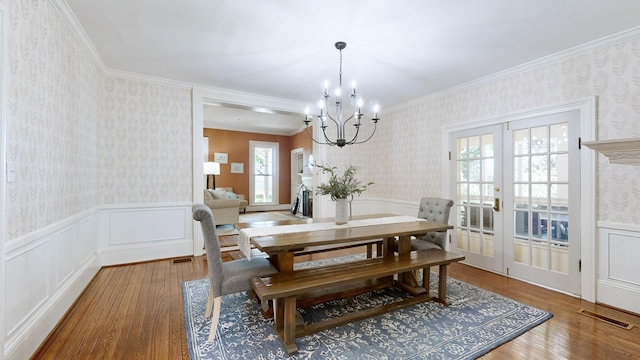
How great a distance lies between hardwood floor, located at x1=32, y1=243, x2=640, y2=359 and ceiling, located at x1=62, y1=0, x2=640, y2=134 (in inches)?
102

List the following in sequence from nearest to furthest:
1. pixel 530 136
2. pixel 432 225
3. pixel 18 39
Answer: pixel 18 39 < pixel 432 225 < pixel 530 136

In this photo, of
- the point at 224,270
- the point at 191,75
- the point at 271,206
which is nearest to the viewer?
the point at 224,270

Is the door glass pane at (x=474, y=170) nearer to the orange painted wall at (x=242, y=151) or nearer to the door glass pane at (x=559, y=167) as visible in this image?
the door glass pane at (x=559, y=167)

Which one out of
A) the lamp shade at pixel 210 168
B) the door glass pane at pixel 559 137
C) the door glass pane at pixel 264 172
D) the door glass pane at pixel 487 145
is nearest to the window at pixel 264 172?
the door glass pane at pixel 264 172

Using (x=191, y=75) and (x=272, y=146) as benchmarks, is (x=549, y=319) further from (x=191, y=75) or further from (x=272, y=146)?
(x=272, y=146)

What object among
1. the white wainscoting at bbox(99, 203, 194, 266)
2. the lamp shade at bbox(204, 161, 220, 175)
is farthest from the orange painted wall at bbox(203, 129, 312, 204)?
the white wainscoting at bbox(99, 203, 194, 266)

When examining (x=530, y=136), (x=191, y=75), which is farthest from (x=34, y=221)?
(x=530, y=136)

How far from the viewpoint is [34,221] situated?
6.28ft

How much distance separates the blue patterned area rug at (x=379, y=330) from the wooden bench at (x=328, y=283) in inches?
2.5

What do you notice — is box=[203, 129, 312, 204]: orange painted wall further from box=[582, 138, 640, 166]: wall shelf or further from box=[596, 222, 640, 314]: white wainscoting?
box=[582, 138, 640, 166]: wall shelf

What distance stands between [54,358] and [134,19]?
2.66 m

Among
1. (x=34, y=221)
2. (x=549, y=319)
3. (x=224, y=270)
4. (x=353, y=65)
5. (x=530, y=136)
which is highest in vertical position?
(x=353, y=65)

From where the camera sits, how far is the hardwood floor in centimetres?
190

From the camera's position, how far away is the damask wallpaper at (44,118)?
5.58ft
